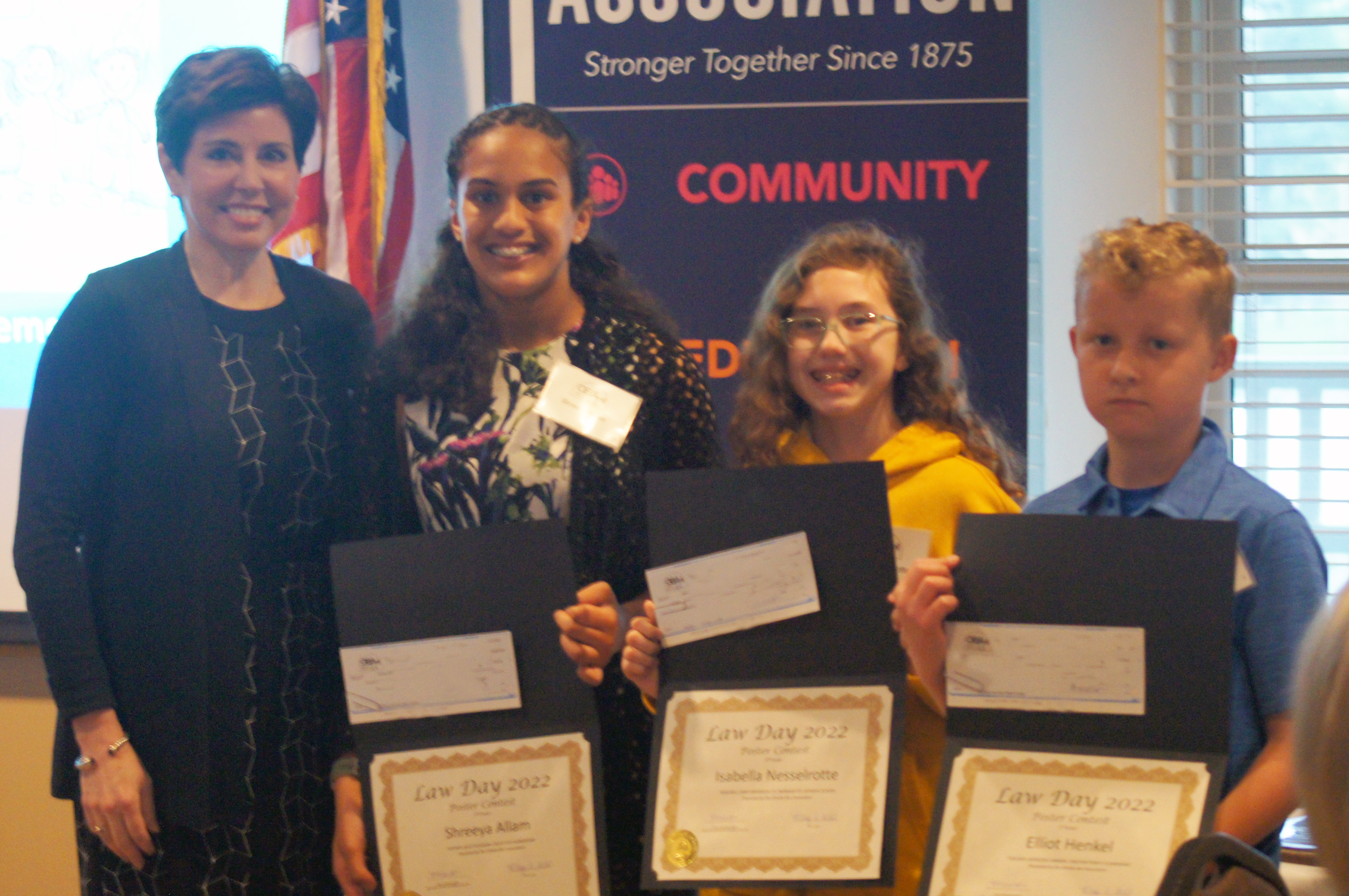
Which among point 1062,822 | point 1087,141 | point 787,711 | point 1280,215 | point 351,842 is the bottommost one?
point 351,842

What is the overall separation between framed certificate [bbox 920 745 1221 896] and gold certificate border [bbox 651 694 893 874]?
86 millimetres

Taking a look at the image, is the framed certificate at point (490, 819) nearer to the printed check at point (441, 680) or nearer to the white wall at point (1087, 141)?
the printed check at point (441, 680)

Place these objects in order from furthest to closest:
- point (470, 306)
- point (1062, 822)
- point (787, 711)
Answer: point (470, 306)
point (787, 711)
point (1062, 822)

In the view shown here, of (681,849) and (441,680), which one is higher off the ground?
(441,680)

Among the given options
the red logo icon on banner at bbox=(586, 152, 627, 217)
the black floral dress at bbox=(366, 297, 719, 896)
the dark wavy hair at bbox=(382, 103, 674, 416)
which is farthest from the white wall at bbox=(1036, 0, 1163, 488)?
the black floral dress at bbox=(366, 297, 719, 896)

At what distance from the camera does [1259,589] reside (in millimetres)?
1326

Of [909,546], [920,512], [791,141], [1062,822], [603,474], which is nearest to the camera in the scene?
[1062,822]

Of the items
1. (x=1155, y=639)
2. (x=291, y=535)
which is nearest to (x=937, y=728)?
(x=1155, y=639)

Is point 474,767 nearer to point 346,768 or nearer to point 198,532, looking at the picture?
point 346,768

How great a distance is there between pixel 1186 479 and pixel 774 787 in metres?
0.69

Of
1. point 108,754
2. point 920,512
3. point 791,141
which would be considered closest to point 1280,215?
point 791,141

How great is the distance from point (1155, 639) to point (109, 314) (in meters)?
1.75

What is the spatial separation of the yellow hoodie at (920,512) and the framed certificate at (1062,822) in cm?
12

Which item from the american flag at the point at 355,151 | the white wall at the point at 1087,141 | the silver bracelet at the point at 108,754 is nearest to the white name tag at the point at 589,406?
the silver bracelet at the point at 108,754
